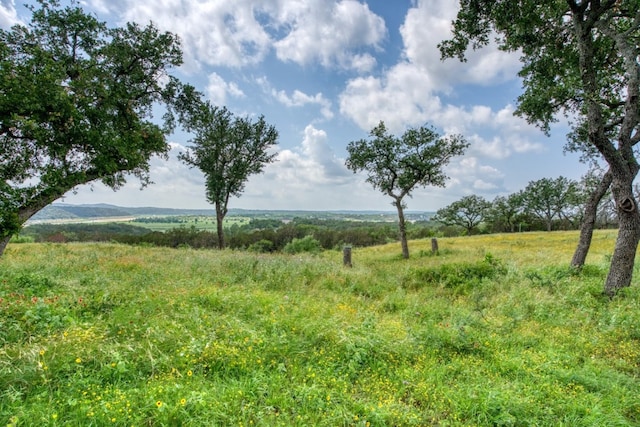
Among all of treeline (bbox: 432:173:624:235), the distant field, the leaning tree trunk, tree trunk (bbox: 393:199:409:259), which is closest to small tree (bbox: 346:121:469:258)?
tree trunk (bbox: 393:199:409:259)

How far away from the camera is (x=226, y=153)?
2170cm

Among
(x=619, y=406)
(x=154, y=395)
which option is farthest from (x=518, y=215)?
(x=154, y=395)

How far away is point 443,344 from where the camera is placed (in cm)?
477

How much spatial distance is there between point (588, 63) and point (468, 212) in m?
59.8

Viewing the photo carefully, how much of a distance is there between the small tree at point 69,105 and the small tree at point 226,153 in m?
8.37

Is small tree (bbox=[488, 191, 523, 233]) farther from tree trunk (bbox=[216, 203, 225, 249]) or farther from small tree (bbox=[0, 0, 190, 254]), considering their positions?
small tree (bbox=[0, 0, 190, 254])

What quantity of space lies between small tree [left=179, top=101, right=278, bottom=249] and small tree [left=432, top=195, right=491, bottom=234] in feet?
174

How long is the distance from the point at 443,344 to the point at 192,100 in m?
14.5

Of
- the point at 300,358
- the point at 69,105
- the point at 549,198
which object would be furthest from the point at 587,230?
the point at 549,198

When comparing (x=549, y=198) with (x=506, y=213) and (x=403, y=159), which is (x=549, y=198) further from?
(x=403, y=159)

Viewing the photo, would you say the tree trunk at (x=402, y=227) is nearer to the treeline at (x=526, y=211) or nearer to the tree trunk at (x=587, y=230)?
the tree trunk at (x=587, y=230)

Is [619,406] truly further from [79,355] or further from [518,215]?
[518,215]

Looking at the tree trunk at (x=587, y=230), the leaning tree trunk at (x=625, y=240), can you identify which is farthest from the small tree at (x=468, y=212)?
the leaning tree trunk at (x=625, y=240)

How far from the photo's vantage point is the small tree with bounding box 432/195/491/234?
196ft
